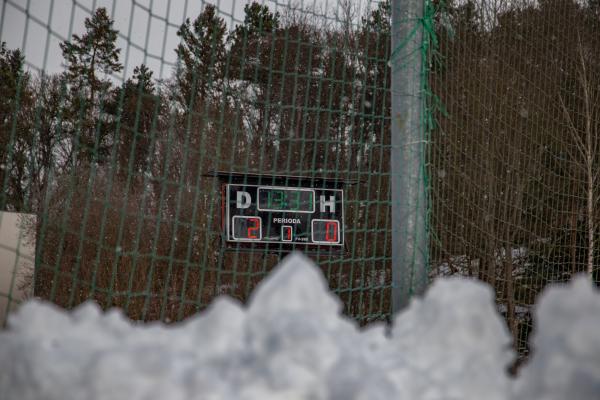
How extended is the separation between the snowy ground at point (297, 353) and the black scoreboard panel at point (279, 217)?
426 cm

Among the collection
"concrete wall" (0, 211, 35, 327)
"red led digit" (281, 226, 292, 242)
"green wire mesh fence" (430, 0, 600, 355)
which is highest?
"green wire mesh fence" (430, 0, 600, 355)

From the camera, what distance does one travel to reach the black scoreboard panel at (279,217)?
4953 mm

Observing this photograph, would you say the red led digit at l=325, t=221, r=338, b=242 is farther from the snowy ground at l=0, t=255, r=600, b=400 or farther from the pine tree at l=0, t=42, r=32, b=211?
the snowy ground at l=0, t=255, r=600, b=400

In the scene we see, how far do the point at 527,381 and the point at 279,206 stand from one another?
4.58 meters

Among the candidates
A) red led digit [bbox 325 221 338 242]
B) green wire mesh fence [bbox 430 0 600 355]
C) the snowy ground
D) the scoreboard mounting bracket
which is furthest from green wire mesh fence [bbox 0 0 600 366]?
the snowy ground

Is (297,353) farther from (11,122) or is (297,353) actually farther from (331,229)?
(11,122)

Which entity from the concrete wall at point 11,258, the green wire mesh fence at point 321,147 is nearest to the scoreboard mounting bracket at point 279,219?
the green wire mesh fence at point 321,147

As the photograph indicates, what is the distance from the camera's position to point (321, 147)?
324 inches

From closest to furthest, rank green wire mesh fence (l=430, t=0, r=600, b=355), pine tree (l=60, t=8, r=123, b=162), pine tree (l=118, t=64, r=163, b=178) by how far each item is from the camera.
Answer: green wire mesh fence (l=430, t=0, r=600, b=355) < pine tree (l=60, t=8, r=123, b=162) < pine tree (l=118, t=64, r=163, b=178)

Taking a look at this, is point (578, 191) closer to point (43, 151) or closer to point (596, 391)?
point (596, 391)

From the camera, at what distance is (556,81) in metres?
5.52

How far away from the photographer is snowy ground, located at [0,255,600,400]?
1.58 feet

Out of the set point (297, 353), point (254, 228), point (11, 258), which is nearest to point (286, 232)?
point (254, 228)

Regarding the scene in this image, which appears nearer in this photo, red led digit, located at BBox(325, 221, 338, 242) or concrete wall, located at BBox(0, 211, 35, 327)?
Result: red led digit, located at BBox(325, 221, 338, 242)
